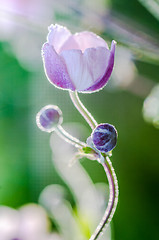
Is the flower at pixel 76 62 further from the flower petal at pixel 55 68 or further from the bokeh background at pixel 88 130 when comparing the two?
the bokeh background at pixel 88 130

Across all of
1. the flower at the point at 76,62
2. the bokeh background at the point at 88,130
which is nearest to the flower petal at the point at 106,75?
the flower at the point at 76,62

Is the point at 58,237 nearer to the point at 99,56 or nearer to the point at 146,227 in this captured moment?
the point at 99,56

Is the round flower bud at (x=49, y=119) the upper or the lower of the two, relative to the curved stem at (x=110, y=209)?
upper

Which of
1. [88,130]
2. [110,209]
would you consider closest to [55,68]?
[110,209]

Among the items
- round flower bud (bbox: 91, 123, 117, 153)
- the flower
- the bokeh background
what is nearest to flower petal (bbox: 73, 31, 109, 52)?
the flower

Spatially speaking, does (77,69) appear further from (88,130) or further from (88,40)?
(88,130)

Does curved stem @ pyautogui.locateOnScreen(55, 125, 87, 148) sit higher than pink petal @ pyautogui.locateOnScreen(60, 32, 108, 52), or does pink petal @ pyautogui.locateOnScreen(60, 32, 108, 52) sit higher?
pink petal @ pyautogui.locateOnScreen(60, 32, 108, 52)

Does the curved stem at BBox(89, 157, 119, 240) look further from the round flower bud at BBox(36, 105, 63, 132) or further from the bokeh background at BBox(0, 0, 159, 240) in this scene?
the bokeh background at BBox(0, 0, 159, 240)
